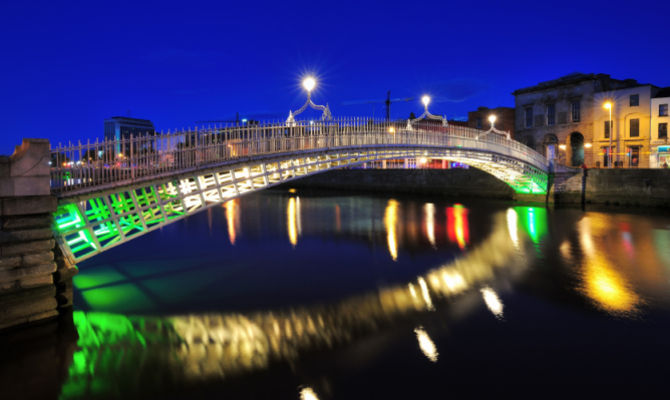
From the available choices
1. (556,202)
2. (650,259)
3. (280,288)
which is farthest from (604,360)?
(556,202)

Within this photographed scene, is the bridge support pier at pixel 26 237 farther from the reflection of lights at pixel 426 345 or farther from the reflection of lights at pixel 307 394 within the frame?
the reflection of lights at pixel 426 345

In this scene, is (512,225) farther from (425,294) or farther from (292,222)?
(425,294)

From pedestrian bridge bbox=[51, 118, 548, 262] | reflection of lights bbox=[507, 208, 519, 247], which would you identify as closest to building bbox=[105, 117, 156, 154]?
reflection of lights bbox=[507, 208, 519, 247]

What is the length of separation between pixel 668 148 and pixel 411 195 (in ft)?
66.9

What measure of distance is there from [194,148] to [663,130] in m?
38.2

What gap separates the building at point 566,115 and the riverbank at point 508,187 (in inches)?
265

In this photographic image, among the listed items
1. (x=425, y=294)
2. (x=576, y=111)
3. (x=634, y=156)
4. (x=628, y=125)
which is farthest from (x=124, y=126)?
(x=425, y=294)

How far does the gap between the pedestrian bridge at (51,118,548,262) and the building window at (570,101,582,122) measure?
87.2 ft

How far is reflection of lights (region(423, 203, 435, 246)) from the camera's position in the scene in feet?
63.9

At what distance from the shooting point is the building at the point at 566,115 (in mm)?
39719

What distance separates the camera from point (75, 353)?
7852 millimetres

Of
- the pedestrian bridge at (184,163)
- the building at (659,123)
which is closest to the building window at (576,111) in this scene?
the building at (659,123)

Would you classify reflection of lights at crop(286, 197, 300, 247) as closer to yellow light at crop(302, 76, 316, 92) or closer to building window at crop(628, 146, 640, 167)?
yellow light at crop(302, 76, 316, 92)

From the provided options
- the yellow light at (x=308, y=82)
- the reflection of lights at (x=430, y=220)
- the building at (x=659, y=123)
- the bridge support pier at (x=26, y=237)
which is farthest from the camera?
the building at (x=659, y=123)
